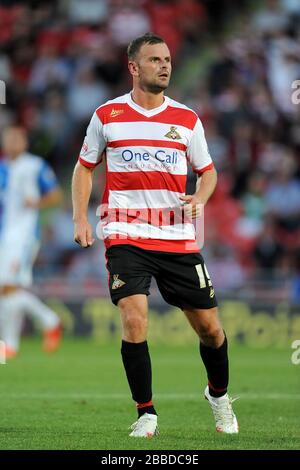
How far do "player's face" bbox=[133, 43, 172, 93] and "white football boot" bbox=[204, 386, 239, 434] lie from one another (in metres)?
1.99

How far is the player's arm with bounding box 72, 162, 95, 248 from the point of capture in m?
6.78

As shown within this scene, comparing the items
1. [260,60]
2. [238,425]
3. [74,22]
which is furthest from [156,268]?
[74,22]

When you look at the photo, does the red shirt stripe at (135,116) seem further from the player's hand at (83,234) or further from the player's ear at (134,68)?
the player's hand at (83,234)

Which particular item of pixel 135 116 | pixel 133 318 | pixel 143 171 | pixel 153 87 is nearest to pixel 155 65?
pixel 153 87

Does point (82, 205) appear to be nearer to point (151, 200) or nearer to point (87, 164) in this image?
point (87, 164)

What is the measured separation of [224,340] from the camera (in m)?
7.05

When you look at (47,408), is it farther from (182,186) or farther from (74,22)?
(74,22)

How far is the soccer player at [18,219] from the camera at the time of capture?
1320 cm

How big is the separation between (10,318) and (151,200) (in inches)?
267

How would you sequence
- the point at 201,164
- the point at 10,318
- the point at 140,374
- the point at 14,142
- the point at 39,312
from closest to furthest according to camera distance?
the point at 140,374 → the point at 201,164 → the point at 14,142 → the point at 10,318 → the point at 39,312

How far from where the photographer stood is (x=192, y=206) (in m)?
6.75

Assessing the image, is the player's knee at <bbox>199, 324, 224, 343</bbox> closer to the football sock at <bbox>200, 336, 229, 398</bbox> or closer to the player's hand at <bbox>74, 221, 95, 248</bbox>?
the football sock at <bbox>200, 336, 229, 398</bbox>
